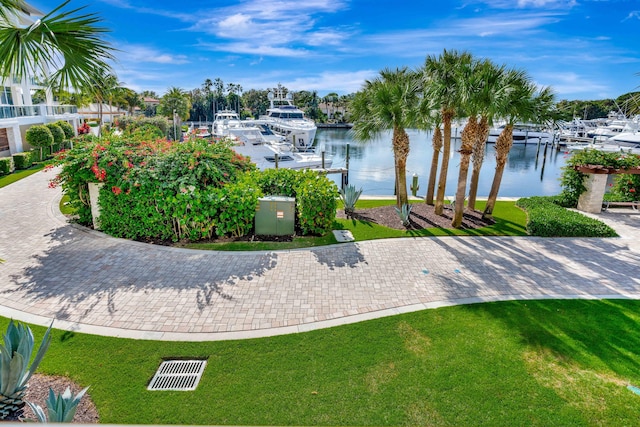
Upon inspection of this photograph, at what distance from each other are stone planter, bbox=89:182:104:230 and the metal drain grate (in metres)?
7.22

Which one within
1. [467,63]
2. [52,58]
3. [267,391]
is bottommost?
[267,391]

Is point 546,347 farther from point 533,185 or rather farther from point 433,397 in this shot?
point 533,185

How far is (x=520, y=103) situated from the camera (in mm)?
10945

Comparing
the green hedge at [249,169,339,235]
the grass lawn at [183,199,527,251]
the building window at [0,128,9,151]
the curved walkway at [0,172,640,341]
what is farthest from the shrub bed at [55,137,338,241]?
the building window at [0,128,9,151]

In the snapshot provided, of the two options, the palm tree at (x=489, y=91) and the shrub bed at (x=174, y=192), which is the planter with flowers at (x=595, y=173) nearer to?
the palm tree at (x=489, y=91)

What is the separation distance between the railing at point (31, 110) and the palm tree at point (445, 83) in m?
26.0

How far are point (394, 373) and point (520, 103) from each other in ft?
30.7

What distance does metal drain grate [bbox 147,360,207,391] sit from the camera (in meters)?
5.00

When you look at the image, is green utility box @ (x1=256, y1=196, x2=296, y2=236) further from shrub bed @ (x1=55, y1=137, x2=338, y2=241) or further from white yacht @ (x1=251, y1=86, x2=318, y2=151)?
white yacht @ (x1=251, y1=86, x2=318, y2=151)

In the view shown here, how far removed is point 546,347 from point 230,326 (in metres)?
5.30

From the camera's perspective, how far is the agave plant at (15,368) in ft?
13.2

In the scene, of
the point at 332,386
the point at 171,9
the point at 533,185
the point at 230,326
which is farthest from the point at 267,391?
the point at 533,185

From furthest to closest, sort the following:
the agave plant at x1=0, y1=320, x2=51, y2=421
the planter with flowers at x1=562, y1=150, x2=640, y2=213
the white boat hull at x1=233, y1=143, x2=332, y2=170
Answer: the white boat hull at x1=233, y1=143, x2=332, y2=170
the planter with flowers at x1=562, y1=150, x2=640, y2=213
the agave plant at x1=0, y1=320, x2=51, y2=421

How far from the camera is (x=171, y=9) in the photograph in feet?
27.8
